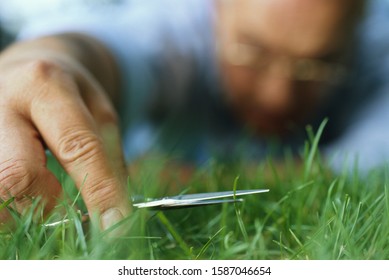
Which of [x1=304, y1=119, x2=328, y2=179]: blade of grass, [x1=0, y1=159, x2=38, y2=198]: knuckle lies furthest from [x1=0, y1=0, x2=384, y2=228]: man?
[x1=304, y1=119, x2=328, y2=179]: blade of grass

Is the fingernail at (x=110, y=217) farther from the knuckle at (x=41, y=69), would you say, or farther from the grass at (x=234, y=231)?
the knuckle at (x=41, y=69)

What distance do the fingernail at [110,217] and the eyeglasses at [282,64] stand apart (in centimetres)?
70

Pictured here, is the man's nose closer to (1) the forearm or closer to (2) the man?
Result: (2) the man

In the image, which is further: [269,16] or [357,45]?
[357,45]

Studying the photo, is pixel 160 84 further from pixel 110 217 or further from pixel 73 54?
pixel 110 217

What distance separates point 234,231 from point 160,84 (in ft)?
2.99

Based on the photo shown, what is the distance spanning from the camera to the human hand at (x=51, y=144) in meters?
0.52

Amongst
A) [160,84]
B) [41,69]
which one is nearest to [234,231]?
[41,69]

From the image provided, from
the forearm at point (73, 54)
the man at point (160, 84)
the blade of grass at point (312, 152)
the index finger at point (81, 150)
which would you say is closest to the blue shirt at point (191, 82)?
the man at point (160, 84)

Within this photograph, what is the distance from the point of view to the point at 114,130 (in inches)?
25.3
